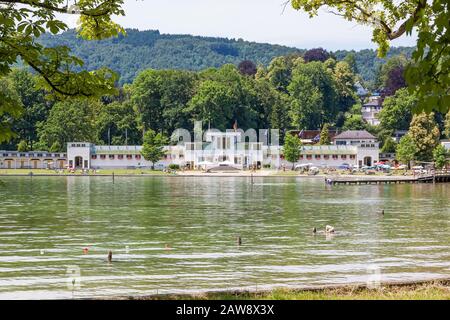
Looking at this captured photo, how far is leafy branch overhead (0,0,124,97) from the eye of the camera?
12828 millimetres

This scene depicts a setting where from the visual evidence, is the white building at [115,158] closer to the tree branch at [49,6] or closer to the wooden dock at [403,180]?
the wooden dock at [403,180]

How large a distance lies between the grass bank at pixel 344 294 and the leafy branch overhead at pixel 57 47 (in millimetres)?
3982

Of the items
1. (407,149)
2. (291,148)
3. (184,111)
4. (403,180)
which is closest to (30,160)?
(184,111)

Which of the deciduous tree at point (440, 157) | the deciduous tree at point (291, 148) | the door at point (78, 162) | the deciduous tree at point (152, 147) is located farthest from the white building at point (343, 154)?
the door at point (78, 162)

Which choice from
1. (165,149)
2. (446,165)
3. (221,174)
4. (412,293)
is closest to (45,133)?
(165,149)

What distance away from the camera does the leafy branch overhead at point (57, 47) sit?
12828mm

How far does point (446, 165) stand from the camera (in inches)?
5148

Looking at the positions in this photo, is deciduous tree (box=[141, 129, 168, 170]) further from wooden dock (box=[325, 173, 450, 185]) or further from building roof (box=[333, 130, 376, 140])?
wooden dock (box=[325, 173, 450, 185])

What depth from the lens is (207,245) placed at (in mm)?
35500

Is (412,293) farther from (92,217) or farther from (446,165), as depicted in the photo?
(446,165)

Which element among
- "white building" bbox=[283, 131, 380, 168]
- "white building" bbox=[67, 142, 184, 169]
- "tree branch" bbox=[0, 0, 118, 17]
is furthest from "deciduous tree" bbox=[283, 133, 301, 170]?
"tree branch" bbox=[0, 0, 118, 17]

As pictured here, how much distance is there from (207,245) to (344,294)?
794 inches

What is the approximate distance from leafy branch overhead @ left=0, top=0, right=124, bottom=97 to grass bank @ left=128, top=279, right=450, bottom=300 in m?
3.98
